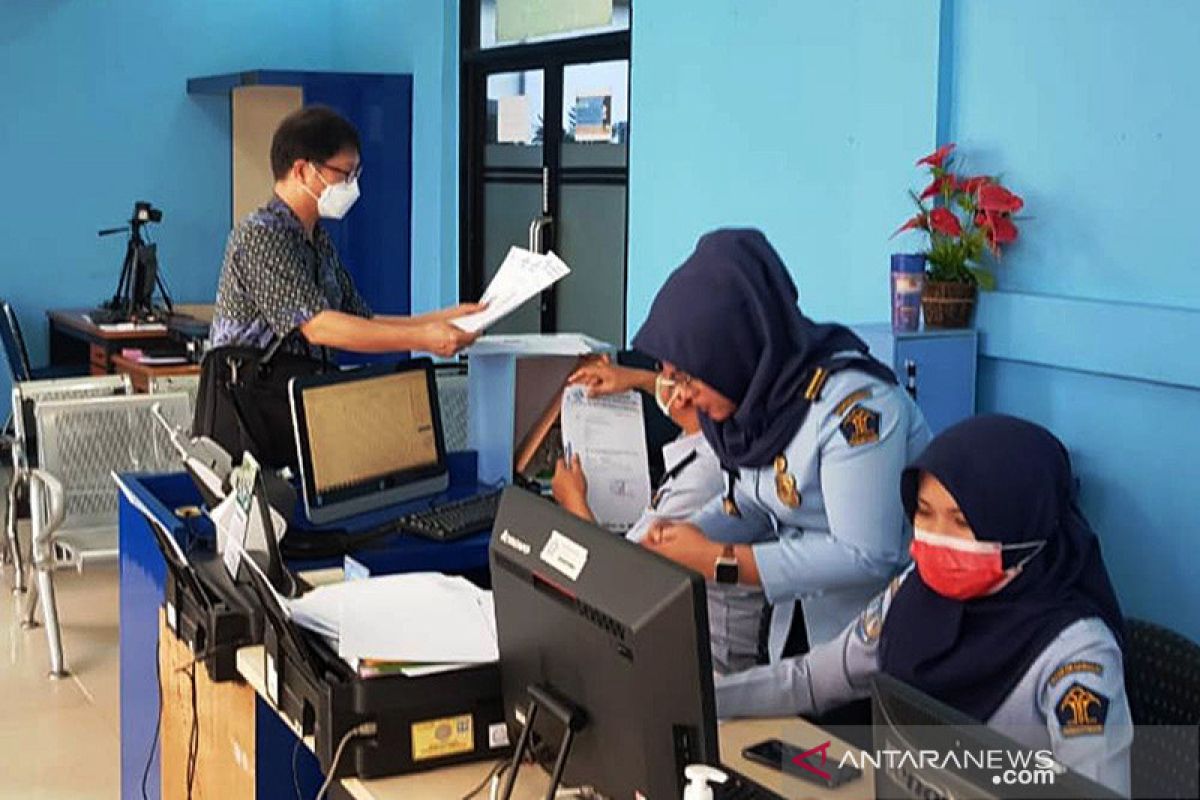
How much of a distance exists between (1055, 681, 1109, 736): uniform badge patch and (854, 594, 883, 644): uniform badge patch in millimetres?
326

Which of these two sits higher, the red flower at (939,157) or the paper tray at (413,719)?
the red flower at (939,157)

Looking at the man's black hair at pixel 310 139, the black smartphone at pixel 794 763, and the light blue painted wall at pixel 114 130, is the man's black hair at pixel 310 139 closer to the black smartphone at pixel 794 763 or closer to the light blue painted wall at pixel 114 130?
the black smartphone at pixel 794 763

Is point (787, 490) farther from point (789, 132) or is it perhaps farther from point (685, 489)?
point (789, 132)

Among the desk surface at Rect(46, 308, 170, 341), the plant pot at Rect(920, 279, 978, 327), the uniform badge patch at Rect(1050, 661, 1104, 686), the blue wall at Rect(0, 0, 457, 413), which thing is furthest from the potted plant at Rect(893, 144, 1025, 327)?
the desk surface at Rect(46, 308, 170, 341)

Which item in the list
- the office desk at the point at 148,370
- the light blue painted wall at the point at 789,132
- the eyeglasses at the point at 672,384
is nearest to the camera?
the eyeglasses at the point at 672,384

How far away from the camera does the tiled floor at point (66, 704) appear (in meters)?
4.02

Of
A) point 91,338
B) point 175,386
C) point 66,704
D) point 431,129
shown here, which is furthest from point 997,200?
point 91,338

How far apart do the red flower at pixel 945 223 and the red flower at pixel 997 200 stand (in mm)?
83

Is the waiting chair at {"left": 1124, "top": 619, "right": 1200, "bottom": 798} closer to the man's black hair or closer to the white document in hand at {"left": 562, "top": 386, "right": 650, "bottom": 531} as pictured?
the white document in hand at {"left": 562, "top": 386, "right": 650, "bottom": 531}

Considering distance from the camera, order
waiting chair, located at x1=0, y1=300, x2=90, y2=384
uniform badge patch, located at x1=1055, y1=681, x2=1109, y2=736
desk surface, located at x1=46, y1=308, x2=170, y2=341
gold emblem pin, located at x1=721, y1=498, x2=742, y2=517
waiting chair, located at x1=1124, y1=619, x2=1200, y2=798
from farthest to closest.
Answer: desk surface, located at x1=46, y1=308, x2=170, y2=341 < waiting chair, located at x1=0, y1=300, x2=90, y2=384 < gold emblem pin, located at x1=721, y1=498, x2=742, y2=517 < waiting chair, located at x1=1124, y1=619, x2=1200, y2=798 < uniform badge patch, located at x1=1055, y1=681, x2=1109, y2=736

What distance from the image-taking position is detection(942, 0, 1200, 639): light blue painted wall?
11.8 ft

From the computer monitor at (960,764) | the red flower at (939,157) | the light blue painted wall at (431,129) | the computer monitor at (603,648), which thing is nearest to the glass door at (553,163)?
the light blue painted wall at (431,129)

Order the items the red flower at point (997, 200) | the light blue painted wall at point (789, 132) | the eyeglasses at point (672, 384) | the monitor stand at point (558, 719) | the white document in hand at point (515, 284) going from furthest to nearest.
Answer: the light blue painted wall at point (789, 132)
the red flower at point (997, 200)
the white document in hand at point (515, 284)
the eyeglasses at point (672, 384)
the monitor stand at point (558, 719)

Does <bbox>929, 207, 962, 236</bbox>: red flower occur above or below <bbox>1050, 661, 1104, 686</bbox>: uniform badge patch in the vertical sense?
above
